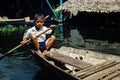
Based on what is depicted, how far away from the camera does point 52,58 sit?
26.5ft

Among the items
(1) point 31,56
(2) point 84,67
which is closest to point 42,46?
(2) point 84,67

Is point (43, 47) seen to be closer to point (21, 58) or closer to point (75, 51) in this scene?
point (75, 51)

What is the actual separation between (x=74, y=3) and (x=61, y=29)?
2.26m

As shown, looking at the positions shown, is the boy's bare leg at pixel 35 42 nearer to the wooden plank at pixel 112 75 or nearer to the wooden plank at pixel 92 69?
the wooden plank at pixel 92 69

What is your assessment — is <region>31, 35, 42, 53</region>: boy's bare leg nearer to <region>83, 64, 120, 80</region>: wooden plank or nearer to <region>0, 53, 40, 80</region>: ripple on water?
<region>0, 53, 40, 80</region>: ripple on water

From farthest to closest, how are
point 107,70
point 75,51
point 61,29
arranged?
point 61,29 < point 75,51 < point 107,70

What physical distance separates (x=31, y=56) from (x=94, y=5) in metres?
8.43

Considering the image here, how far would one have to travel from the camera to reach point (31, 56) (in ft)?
38.7

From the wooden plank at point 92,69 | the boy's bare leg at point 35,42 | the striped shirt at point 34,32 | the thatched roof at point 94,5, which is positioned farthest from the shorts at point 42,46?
the thatched roof at point 94,5

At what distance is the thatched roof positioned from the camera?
1766 centimetres

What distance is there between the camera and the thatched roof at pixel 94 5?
17.7 meters

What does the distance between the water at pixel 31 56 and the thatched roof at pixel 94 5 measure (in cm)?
174

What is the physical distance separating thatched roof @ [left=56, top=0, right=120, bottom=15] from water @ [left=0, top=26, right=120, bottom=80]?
1.74m

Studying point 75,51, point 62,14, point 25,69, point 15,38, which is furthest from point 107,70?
point 62,14
